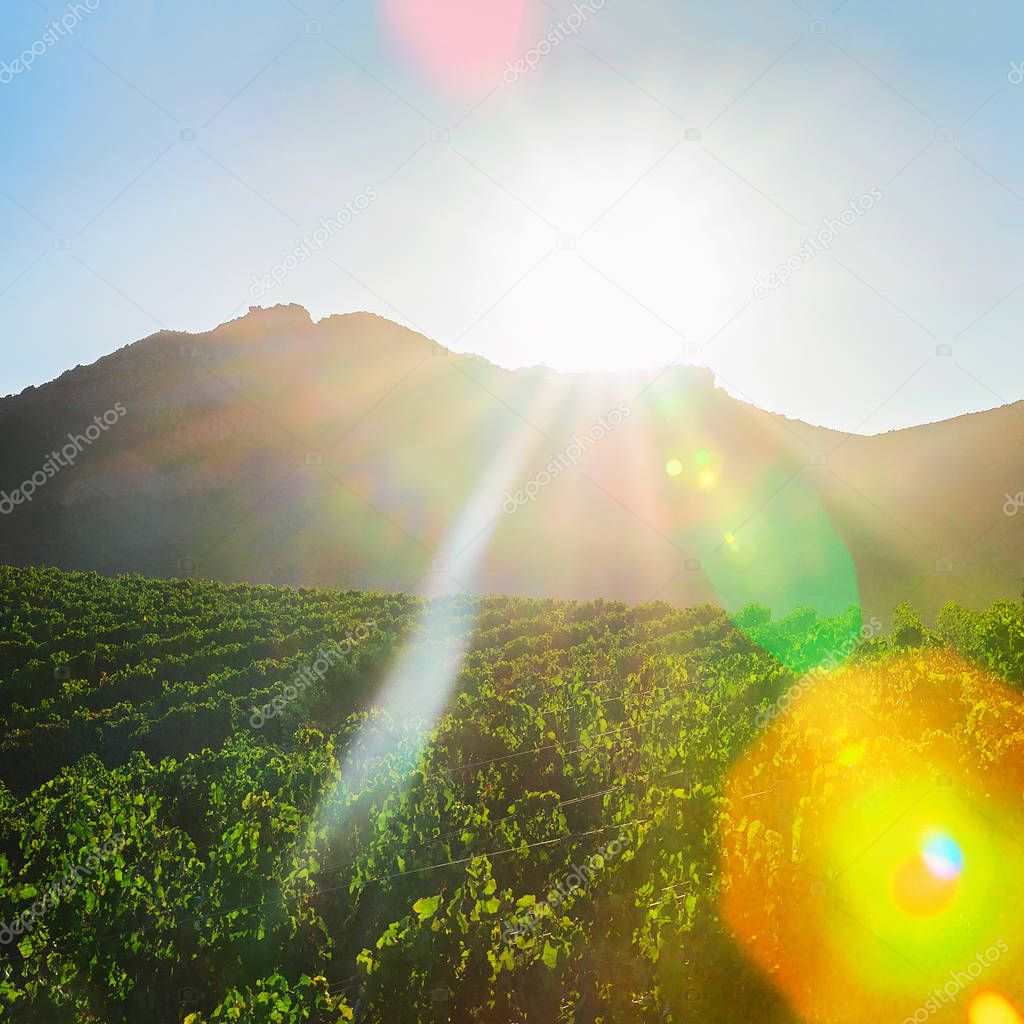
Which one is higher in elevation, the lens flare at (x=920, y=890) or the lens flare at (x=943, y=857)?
the lens flare at (x=943, y=857)

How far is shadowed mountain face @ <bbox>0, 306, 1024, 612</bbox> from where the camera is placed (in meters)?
71.8

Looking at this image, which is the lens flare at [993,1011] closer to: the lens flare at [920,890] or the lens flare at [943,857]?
the lens flare at [920,890]

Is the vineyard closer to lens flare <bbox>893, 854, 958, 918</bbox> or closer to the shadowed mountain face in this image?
lens flare <bbox>893, 854, 958, 918</bbox>

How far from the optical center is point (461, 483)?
8369 cm

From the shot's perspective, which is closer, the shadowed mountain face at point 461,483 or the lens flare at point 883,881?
the lens flare at point 883,881

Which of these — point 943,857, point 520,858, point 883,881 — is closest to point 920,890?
point 883,881

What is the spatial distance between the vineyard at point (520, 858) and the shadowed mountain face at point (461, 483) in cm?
5134

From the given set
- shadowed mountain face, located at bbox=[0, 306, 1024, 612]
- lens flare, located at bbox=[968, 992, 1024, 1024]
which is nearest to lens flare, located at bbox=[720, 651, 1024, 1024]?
lens flare, located at bbox=[968, 992, 1024, 1024]

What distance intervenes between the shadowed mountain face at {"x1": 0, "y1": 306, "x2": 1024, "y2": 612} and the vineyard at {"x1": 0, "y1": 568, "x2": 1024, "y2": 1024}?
Answer: 168 ft

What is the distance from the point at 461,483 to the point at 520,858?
75.3 meters

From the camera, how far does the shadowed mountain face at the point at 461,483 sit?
7181 cm

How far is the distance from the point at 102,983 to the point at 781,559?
274 feet

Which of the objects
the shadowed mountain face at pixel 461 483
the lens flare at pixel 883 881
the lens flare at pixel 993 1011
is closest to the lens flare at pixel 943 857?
the lens flare at pixel 883 881

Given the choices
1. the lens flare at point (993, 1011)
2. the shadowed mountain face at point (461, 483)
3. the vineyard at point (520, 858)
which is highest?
the shadowed mountain face at point (461, 483)
